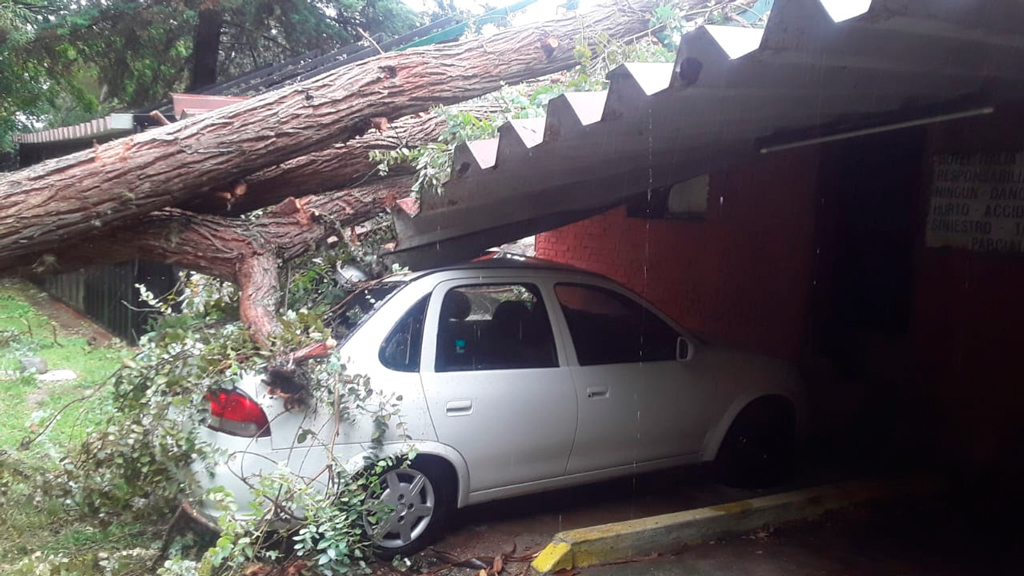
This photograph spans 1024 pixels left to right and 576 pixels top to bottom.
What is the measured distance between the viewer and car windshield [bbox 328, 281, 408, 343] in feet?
15.4

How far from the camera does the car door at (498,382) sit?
473 centimetres

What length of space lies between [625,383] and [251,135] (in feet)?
9.54

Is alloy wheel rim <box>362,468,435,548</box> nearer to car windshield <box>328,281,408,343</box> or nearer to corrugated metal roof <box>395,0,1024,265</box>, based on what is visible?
car windshield <box>328,281,408,343</box>

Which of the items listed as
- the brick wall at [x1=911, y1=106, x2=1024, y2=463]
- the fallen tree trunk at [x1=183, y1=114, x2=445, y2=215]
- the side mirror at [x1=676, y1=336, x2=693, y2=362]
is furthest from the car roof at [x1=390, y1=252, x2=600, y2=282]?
the brick wall at [x1=911, y1=106, x2=1024, y2=463]

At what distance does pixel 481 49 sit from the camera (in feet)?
20.8

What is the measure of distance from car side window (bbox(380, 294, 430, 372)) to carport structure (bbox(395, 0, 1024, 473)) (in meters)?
0.90

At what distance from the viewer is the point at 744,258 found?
7.55m

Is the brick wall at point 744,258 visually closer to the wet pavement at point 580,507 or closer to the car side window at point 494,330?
the wet pavement at point 580,507

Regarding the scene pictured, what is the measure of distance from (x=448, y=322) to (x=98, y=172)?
2.19 meters

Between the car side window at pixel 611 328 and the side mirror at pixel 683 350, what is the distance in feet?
0.10

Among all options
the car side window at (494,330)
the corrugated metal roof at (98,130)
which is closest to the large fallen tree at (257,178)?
the car side window at (494,330)

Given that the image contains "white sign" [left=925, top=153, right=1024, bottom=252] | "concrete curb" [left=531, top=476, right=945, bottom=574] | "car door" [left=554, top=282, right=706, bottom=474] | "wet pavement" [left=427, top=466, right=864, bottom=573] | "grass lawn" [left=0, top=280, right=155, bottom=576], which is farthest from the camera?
"white sign" [left=925, top=153, right=1024, bottom=252]

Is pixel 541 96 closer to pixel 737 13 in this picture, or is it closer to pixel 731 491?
pixel 737 13

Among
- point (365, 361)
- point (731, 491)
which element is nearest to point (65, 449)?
point (365, 361)
